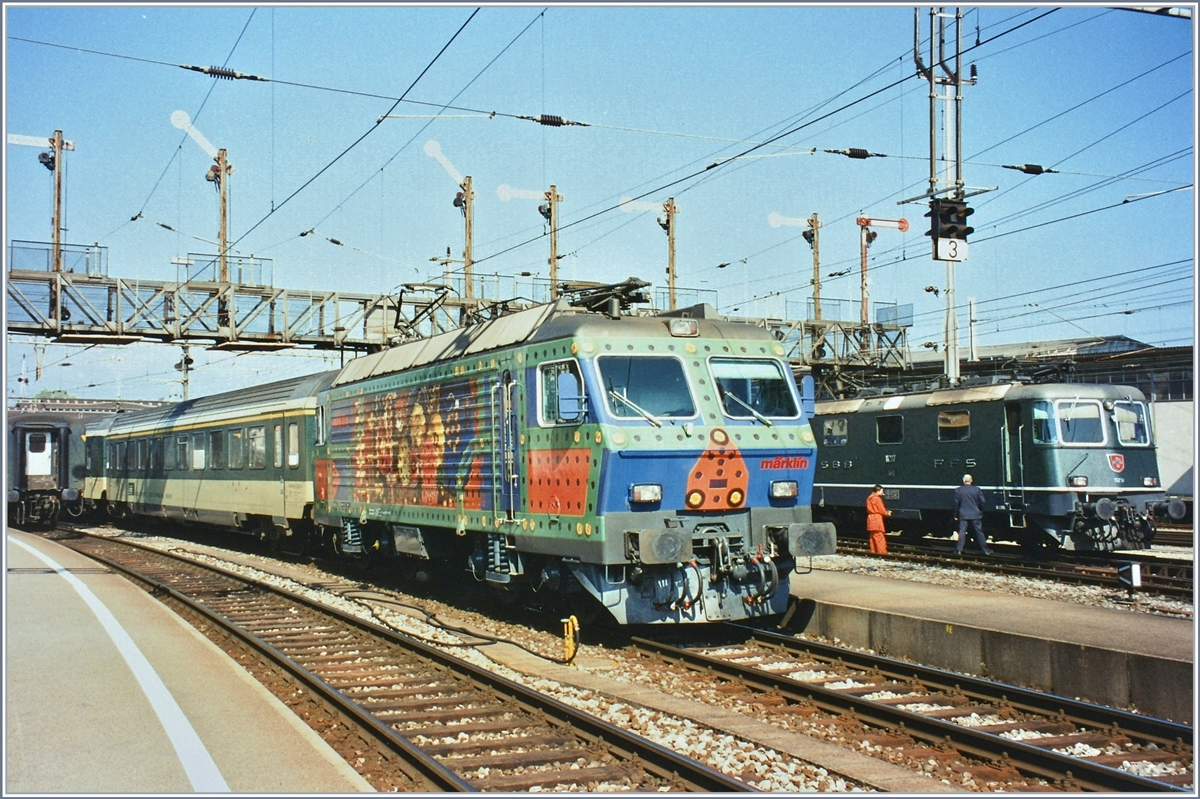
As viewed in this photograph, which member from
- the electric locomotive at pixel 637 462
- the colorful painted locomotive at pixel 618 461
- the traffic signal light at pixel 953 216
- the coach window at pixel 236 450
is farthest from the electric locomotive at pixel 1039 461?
the coach window at pixel 236 450

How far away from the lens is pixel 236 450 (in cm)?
2478

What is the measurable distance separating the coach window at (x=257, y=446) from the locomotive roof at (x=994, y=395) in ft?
45.0

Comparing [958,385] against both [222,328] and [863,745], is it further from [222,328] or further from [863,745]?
[222,328]

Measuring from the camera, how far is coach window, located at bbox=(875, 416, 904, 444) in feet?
77.4

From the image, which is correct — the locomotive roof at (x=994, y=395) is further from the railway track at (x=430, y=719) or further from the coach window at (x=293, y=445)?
the railway track at (x=430, y=719)

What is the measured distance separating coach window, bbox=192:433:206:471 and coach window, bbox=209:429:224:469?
0.60m

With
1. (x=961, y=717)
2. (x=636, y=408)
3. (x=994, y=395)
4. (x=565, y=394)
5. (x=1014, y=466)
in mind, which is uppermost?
(x=994, y=395)

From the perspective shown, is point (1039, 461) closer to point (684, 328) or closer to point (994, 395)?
point (994, 395)

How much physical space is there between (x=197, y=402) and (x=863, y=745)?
24864mm

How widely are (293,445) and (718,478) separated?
12.4m

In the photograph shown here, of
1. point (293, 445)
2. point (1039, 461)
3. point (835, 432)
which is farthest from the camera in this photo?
point (835, 432)

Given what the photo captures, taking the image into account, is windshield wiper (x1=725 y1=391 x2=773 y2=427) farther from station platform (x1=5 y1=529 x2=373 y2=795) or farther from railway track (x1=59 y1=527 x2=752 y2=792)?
station platform (x1=5 y1=529 x2=373 y2=795)

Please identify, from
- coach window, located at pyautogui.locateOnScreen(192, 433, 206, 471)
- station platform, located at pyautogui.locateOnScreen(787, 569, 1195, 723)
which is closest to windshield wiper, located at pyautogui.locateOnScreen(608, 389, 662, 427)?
station platform, located at pyautogui.locateOnScreen(787, 569, 1195, 723)

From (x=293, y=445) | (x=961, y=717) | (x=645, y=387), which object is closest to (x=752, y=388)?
(x=645, y=387)
